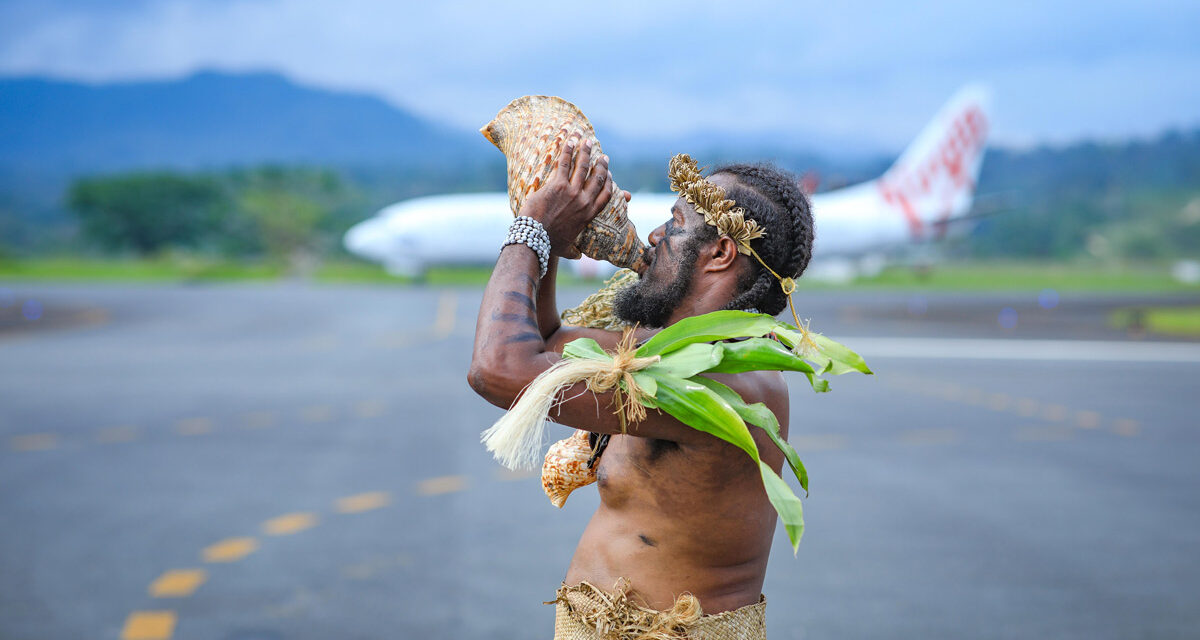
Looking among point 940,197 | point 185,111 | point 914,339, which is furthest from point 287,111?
point 914,339

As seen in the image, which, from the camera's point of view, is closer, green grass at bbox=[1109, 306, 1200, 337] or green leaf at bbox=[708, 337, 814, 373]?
green leaf at bbox=[708, 337, 814, 373]

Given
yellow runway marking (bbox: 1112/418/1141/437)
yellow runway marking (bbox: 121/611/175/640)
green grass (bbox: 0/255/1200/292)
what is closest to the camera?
yellow runway marking (bbox: 121/611/175/640)

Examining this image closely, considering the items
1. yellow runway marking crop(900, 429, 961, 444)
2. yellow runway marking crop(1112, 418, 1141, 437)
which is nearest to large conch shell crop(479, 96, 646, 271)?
yellow runway marking crop(900, 429, 961, 444)

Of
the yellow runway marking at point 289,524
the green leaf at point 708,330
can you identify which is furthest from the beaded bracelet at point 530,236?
the yellow runway marking at point 289,524

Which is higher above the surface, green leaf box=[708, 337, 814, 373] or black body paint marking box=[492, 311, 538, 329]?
black body paint marking box=[492, 311, 538, 329]

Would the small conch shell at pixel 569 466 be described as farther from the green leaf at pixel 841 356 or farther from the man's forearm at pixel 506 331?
the green leaf at pixel 841 356

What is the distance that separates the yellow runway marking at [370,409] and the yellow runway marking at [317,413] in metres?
0.28

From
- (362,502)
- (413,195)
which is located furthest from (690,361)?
(413,195)

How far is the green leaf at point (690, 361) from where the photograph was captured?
61.2 inches

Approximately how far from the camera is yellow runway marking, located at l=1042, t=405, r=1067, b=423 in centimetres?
998

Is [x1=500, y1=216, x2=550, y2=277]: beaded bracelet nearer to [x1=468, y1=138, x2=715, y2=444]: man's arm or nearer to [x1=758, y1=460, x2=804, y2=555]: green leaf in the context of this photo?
[x1=468, y1=138, x2=715, y2=444]: man's arm

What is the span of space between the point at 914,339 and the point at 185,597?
15864 mm

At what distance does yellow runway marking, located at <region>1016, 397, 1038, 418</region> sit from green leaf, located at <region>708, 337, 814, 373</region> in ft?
31.2

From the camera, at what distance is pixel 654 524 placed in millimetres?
1830
